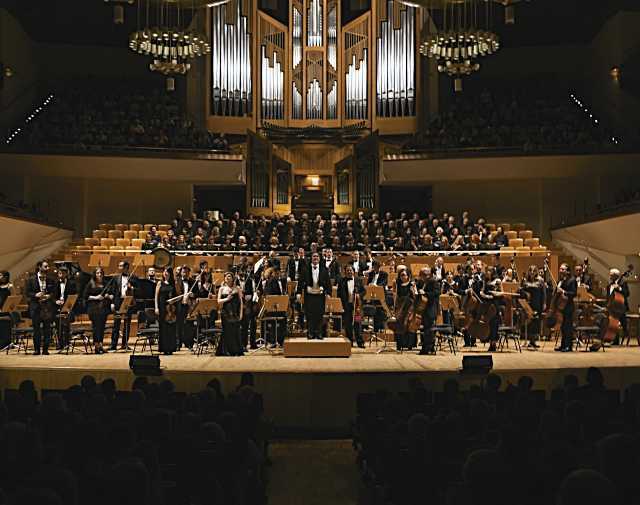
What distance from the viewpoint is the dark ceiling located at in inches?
728

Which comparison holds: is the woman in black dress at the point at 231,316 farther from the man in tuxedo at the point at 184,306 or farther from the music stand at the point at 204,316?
the man in tuxedo at the point at 184,306

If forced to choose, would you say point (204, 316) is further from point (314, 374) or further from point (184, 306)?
point (314, 374)

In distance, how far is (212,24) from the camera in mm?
19938

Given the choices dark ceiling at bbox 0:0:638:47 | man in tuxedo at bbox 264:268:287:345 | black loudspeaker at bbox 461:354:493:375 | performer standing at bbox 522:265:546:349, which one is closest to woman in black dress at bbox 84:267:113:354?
man in tuxedo at bbox 264:268:287:345

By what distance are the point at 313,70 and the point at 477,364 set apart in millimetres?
14481

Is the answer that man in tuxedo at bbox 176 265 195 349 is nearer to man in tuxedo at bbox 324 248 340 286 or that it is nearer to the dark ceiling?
man in tuxedo at bbox 324 248 340 286

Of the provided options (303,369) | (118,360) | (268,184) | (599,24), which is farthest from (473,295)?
(599,24)

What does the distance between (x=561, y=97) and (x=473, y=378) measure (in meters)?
13.9

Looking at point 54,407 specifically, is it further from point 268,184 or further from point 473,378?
point 268,184

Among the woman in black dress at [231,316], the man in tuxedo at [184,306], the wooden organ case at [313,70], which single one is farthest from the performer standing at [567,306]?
the wooden organ case at [313,70]

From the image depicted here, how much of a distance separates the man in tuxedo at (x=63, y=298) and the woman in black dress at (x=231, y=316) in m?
2.07

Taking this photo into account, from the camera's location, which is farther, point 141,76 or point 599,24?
point 141,76

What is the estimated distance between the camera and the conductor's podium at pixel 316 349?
9273mm

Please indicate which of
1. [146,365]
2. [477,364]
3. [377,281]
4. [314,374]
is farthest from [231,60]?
[477,364]
